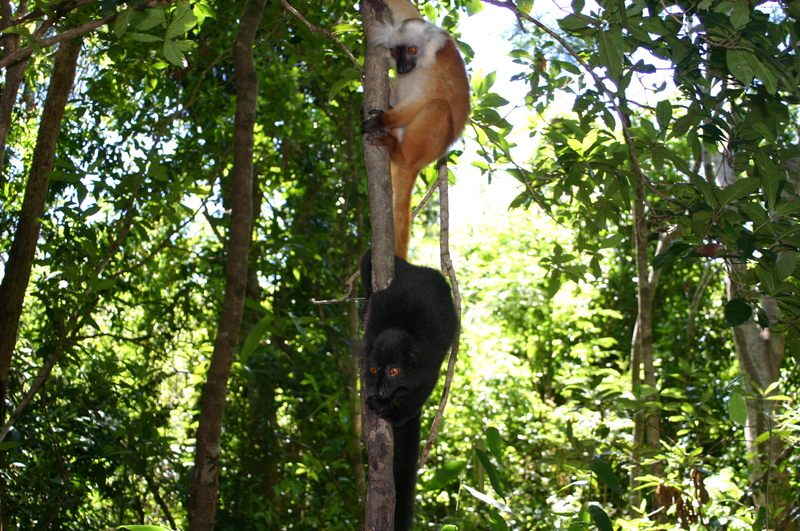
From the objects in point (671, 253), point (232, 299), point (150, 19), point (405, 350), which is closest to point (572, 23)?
point (671, 253)

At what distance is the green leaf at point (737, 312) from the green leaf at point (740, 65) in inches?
28.9

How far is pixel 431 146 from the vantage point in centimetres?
320

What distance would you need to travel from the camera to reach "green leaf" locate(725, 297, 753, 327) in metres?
1.92

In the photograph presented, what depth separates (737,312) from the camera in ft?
6.41

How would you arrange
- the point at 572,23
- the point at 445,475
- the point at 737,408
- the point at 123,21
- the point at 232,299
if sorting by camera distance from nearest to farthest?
1. the point at 123,21
2. the point at 572,23
3. the point at 445,475
4. the point at 737,408
5. the point at 232,299

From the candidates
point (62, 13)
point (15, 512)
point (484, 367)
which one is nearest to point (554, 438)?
point (484, 367)

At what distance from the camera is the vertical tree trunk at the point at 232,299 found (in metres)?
3.57

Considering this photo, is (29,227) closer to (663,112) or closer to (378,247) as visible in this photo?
A: (378,247)

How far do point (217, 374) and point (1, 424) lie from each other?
1.46 meters

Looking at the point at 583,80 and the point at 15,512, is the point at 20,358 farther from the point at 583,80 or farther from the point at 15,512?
the point at 583,80

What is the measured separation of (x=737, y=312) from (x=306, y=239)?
346 centimetres

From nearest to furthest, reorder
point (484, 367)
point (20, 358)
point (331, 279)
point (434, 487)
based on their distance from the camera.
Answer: point (434, 487) → point (20, 358) → point (331, 279) → point (484, 367)

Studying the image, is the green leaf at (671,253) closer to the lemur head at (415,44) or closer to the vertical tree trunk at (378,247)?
the vertical tree trunk at (378,247)

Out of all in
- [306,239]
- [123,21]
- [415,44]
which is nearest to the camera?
[123,21]
